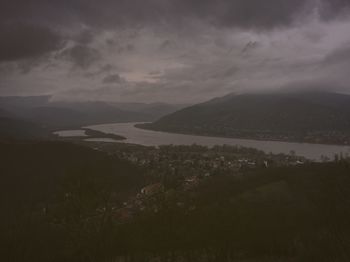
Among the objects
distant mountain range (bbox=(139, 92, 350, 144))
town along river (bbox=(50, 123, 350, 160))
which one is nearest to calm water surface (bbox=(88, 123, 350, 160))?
town along river (bbox=(50, 123, 350, 160))

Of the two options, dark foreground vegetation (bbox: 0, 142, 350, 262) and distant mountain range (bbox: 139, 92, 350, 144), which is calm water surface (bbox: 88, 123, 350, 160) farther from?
dark foreground vegetation (bbox: 0, 142, 350, 262)

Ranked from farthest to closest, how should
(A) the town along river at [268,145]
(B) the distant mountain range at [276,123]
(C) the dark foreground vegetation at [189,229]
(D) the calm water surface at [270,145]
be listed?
(B) the distant mountain range at [276,123]
(D) the calm water surface at [270,145]
(A) the town along river at [268,145]
(C) the dark foreground vegetation at [189,229]

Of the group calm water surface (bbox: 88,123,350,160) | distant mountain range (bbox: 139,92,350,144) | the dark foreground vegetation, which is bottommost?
the dark foreground vegetation

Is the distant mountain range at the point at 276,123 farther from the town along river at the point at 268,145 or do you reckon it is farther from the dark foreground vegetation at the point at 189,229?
the dark foreground vegetation at the point at 189,229

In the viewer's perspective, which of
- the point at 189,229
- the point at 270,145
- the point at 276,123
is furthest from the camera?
the point at 276,123

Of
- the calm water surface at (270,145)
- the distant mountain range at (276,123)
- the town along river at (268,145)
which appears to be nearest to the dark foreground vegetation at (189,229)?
the town along river at (268,145)

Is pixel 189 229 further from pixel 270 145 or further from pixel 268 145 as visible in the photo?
pixel 270 145

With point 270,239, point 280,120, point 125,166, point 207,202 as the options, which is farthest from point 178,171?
point 280,120

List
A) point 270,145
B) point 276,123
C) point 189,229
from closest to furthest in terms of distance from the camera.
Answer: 1. point 189,229
2. point 270,145
3. point 276,123

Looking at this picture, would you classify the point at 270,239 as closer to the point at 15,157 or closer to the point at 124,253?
the point at 124,253

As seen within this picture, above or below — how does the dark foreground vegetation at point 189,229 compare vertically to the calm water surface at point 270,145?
below

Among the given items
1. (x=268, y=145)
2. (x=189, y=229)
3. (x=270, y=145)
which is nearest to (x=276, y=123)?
(x=270, y=145)
